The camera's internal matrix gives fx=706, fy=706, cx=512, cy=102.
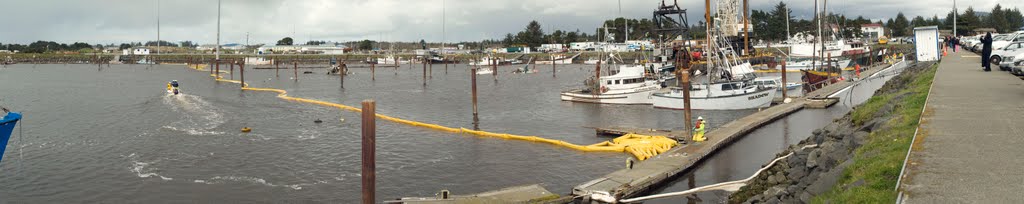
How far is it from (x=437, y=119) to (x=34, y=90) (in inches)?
2164

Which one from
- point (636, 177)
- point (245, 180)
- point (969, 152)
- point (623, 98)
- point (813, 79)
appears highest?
point (813, 79)

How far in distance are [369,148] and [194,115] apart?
118 ft

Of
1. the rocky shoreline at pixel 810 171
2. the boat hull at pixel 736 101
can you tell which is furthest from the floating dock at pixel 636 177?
the boat hull at pixel 736 101

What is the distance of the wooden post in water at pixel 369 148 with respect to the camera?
14906 mm

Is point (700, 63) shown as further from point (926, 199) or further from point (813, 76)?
point (926, 199)

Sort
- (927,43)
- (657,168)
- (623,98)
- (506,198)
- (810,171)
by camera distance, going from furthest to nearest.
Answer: (927,43) < (623,98) < (657,168) < (506,198) < (810,171)

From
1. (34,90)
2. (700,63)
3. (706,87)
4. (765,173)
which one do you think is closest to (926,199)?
(765,173)

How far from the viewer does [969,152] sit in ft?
39.4

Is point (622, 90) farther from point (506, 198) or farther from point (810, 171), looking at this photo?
point (810, 171)

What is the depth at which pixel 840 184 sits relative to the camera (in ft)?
39.8

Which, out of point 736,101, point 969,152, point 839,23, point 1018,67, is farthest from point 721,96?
point 839,23

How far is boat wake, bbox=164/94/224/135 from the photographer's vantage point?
128 ft

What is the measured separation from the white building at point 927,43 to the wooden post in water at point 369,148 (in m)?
46.7

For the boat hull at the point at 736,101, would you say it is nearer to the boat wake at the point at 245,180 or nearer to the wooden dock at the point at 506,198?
the boat wake at the point at 245,180
